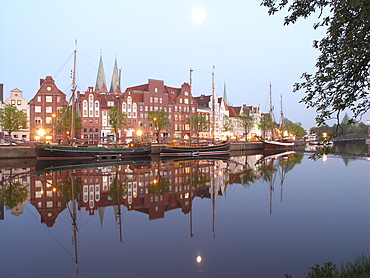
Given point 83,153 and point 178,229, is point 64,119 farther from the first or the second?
point 178,229

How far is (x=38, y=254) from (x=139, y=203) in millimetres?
6817

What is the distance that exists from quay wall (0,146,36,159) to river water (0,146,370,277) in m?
25.1

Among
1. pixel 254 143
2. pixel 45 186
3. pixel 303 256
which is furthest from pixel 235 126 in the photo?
pixel 303 256

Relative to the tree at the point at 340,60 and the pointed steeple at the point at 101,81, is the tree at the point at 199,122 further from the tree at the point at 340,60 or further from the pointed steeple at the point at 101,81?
the tree at the point at 340,60

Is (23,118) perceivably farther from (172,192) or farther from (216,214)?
(216,214)

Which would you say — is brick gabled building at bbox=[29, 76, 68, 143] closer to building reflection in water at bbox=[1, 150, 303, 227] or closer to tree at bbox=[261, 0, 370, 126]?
building reflection in water at bbox=[1, 150, 303, 227]

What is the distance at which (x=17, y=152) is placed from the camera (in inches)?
1682

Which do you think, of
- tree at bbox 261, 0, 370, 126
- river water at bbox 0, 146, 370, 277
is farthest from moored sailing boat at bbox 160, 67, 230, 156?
tree at bbox 261, 0, 370, 126

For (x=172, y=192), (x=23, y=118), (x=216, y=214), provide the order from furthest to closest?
(x=23, y=118), (x=172, y=192), (x=216, y=214)

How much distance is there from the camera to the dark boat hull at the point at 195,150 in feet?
167

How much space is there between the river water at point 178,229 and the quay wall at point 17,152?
2507 centimetres

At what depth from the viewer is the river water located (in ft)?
26.8

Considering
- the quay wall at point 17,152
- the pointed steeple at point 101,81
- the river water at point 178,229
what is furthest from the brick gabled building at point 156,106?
the river water at point 178,229

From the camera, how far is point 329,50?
20.4ft
